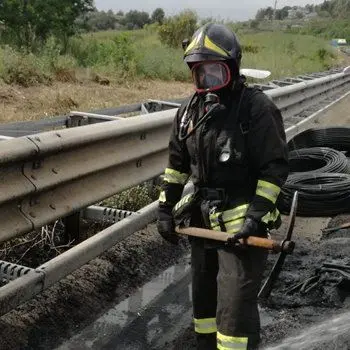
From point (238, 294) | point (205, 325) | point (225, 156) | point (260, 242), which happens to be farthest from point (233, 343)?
point (225, 156)

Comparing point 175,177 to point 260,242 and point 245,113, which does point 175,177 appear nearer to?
point 245,113

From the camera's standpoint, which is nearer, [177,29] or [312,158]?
[312,158]

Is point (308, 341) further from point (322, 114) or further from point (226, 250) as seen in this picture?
point (322, 114)

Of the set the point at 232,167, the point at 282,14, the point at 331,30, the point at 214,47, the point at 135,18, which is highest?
the point at 214,47

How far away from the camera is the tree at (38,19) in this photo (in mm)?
16266

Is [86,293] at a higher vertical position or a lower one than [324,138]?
higher

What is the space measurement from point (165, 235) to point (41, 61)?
409 inches

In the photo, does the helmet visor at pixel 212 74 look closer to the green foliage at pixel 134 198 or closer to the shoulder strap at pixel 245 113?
the shoulder strap at pixel 245 113

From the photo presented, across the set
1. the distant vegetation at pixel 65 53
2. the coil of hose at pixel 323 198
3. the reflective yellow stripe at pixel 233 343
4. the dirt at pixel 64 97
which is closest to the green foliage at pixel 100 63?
the distant vegetation at pixel 65 53

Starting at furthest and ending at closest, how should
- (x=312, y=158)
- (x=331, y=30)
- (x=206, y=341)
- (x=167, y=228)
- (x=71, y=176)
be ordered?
(x=331, y=30)
(x=312, y=158)
(x=71, y=176)
(x=167, y=228)
(x=206, y=341)

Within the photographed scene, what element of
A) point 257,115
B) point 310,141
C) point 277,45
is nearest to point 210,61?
point 257,115

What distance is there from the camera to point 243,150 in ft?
10.3

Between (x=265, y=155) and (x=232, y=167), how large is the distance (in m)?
0.18

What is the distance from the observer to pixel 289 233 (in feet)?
10.2
